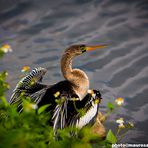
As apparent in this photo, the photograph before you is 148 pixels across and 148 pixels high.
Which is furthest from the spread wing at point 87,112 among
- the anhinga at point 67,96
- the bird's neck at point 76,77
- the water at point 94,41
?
the water at point 94,41

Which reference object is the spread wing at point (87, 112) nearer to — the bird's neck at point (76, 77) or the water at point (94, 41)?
the bird's neck at point (76, 77)

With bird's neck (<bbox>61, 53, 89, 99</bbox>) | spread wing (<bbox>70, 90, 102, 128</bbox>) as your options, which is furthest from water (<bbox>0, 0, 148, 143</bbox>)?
spread wing (<bbox>70, 90, 102, 128</bbox>)

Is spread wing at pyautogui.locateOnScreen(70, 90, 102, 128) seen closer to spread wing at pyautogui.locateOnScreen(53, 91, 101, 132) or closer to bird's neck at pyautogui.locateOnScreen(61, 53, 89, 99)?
spread wing at pyautogui.locateOnScreen(53, 91, 101, 132)

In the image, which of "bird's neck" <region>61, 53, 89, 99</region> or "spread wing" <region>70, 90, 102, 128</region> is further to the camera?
"bird's neck" <region>61, 53, 89, 99</region>

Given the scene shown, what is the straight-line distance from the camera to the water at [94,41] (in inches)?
304

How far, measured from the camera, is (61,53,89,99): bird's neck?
5805 mm

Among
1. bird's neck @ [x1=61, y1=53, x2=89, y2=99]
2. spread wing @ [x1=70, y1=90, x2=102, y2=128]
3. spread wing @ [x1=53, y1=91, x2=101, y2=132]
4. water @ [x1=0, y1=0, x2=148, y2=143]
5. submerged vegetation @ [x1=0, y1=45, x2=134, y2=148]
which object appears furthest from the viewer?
water @ [x1=0, y1=0, x2=148, y2=143]

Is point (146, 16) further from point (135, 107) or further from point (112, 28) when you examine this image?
point (135, 107)

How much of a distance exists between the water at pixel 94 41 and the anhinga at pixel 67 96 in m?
1.33

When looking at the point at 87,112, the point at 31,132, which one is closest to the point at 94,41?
the point at 87,112

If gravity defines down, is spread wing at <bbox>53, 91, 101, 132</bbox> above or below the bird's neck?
below

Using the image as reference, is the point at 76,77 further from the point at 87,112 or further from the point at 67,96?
the point at 87,112

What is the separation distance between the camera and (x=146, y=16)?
10383mm

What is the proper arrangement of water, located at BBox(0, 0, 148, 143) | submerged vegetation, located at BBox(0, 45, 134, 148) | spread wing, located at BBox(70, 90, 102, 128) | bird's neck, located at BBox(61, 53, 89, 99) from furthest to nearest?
1. water, located at BBox(0, 0, 148, 143)
2. bird's neck, located at BBox(61, 53, 89, 99)
3. spread wing, located at BBox(70, 90, 102, 128)
4. submerged vegetation, located at BBox(0, 45, 134, 148)
